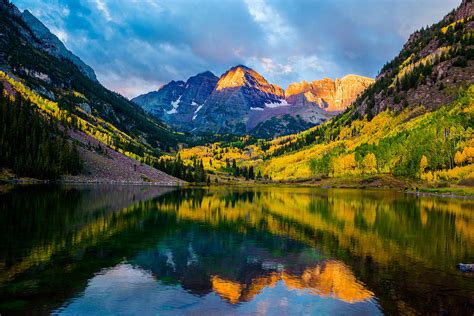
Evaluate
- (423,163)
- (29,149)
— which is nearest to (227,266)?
(29,149)

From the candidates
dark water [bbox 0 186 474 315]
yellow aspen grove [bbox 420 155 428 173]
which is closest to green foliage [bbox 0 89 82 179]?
dark water [bbox 0 186 474 315]

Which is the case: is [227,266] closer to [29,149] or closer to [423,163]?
[29,149]

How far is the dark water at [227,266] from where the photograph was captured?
24844 millimetres

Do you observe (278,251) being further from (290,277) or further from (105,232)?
(105,232)

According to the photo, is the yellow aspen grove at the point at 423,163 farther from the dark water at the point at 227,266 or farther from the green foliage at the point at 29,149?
the green foliage at the point at 29,149

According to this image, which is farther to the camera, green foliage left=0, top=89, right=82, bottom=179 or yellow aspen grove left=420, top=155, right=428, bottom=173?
yellow aspen grove left=420, top=155, right=428, bottom=173

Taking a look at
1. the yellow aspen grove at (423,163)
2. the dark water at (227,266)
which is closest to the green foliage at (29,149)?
the dark water at (227,266)

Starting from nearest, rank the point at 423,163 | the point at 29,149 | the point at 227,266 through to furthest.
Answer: the point at 227,266 < the point at 29,149 < the point at 423,163

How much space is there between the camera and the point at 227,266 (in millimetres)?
35344

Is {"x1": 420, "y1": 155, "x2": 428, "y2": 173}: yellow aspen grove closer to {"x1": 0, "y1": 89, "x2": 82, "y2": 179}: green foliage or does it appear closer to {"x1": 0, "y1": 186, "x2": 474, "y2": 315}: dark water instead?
{"x1": 0, "y1": 186, "x2": 474, "y2": 315}: dark water

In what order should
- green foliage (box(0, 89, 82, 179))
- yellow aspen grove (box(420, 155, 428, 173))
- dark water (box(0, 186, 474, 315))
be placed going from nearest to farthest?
dark water (box(0, 186, 474, 315)) → green foliage (box(0, 89, 82, 179)) → yellow aspen grove (box(420, 155, 428, 173))

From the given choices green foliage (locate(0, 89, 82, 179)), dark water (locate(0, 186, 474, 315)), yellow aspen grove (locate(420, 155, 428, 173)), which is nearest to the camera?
dark water (locate(0, 186, 474, 315))

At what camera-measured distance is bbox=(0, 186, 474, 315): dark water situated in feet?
81.5

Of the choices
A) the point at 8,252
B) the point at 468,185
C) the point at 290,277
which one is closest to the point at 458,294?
the point at 290,277
